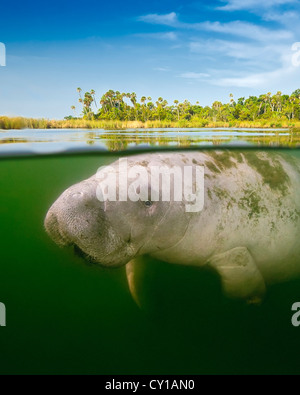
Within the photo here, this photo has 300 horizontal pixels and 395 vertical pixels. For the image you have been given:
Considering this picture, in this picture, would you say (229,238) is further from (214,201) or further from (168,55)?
(168,55)

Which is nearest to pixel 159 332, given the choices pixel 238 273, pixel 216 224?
pixel 238 273

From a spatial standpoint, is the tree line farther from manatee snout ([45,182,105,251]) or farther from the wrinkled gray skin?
manatee snout ([45,182,105,251])

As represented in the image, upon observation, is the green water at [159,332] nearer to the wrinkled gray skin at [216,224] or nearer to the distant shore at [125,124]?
the wrinkled gray skin at [216,224]

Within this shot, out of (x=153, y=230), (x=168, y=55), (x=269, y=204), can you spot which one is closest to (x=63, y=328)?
(x=153, y=230)

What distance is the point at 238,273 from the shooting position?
3758 millimetres

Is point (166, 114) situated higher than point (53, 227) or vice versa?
point (166, 114)

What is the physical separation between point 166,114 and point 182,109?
50cm

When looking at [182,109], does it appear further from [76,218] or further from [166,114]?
[76,218]

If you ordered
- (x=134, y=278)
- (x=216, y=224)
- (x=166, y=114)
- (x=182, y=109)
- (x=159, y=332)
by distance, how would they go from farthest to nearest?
1. (x=166, y=114)
2. (x=182, y=109)
3. (x=159, y=332)
4. (x=134, y=278)
5. (x=216, y=224)

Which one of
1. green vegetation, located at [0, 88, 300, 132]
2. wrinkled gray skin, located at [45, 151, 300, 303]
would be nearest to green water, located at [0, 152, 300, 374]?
wrinkled gray skin, located at [45, 151, 300, 303]

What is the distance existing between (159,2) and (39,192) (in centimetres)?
1888

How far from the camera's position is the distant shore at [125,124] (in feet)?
23.1

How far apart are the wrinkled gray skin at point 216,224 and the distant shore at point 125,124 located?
440 cm

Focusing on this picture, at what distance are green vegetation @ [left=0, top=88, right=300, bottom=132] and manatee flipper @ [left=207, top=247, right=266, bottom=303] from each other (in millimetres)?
4872
